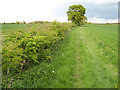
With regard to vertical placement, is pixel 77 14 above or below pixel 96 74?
above

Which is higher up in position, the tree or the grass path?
the tree

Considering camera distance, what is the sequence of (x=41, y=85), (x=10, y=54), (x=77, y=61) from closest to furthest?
1. (x=10, y=54)
2. (x=41, y=85)
3. (x=77, y=61)

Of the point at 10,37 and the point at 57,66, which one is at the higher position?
the point at 10,37

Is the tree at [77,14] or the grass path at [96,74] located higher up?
the tree at [77,14]

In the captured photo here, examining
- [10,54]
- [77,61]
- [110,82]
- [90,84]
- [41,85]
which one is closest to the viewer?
[10,54]

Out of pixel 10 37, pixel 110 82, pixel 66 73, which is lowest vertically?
pixel 110 82

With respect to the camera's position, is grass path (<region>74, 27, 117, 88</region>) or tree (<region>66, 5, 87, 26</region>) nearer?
grass path (<region>74, 27, 117, 88</region>)

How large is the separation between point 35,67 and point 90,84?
293 centimetres

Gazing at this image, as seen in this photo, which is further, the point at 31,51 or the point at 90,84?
the point at 31,51

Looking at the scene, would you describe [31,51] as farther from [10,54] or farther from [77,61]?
[77,61]

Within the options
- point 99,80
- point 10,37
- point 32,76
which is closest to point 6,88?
point 32,76

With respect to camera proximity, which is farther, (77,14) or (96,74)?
(77,14)

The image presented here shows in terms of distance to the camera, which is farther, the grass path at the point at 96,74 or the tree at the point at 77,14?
the tree at the point at 77,14

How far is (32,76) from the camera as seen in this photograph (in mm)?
4961
